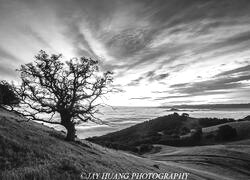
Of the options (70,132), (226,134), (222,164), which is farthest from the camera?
(226,134)

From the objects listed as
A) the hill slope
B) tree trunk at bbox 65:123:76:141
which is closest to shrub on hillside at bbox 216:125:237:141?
the hill slope

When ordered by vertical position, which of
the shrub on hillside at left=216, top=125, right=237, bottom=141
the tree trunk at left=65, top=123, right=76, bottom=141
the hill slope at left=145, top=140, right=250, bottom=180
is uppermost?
the shrub on hillside at left=216, top=125, right=237, bottom=141

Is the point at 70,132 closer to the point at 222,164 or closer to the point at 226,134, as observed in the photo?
the point at 222,164

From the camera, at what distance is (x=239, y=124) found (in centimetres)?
13212

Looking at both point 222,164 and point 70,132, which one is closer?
point 70,132

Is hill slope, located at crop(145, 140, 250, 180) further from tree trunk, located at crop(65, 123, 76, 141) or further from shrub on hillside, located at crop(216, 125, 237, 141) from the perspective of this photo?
shrub on hillside, located at crop(216, 125, 237, 141)

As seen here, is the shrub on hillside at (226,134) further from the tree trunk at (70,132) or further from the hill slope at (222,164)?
the tree trunk at (70,132)

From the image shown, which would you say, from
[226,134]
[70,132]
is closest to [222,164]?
[70,132]

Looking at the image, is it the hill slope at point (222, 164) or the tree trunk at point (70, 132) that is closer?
the tree trunk at point (70, 132)

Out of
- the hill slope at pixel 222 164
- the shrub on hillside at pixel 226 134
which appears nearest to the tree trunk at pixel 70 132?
the hill slope at pixel 222 164

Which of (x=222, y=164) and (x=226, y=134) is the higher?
(x=226, y=134)

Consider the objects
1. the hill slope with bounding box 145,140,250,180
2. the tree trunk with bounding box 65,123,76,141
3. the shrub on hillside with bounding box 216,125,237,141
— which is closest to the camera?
the tree trunk with bounding box 65,123,76,141

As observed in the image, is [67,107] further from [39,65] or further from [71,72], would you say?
[39,65]

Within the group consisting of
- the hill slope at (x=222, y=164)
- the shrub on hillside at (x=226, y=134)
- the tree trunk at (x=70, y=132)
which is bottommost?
the hill slope at (x=222, y=164)
